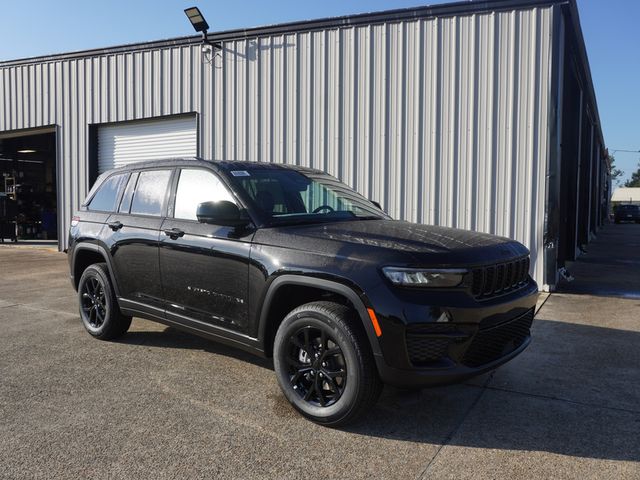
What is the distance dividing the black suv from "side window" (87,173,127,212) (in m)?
0.12

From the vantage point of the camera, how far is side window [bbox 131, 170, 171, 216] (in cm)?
477

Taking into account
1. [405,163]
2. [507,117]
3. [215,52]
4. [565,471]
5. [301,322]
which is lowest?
[565,471]

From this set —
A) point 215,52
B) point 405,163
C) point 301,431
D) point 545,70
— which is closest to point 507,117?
point 545,70

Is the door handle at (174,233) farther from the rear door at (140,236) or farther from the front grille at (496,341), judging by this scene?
the front grille at (496,341)

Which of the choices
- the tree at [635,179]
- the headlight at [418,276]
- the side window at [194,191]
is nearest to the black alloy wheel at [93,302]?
the side window at [194,191]

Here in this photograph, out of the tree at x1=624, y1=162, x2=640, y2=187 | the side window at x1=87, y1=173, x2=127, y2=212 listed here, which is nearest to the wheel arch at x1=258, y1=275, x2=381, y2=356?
the side window at x1=87, y1=173, x2=127, y2=212

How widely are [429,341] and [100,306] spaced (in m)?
3.53

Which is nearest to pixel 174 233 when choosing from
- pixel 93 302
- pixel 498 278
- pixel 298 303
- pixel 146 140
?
pixel 298 303

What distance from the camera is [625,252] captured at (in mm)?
15422

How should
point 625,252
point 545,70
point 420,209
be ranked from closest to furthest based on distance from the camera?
1. point 545,70
2. point 420,209
3. point 625,252

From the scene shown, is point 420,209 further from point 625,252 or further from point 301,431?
point 625,252

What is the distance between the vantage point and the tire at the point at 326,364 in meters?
3.24

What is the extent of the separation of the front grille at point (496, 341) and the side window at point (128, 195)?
3.38 metres

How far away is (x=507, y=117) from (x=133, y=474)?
758 cm
